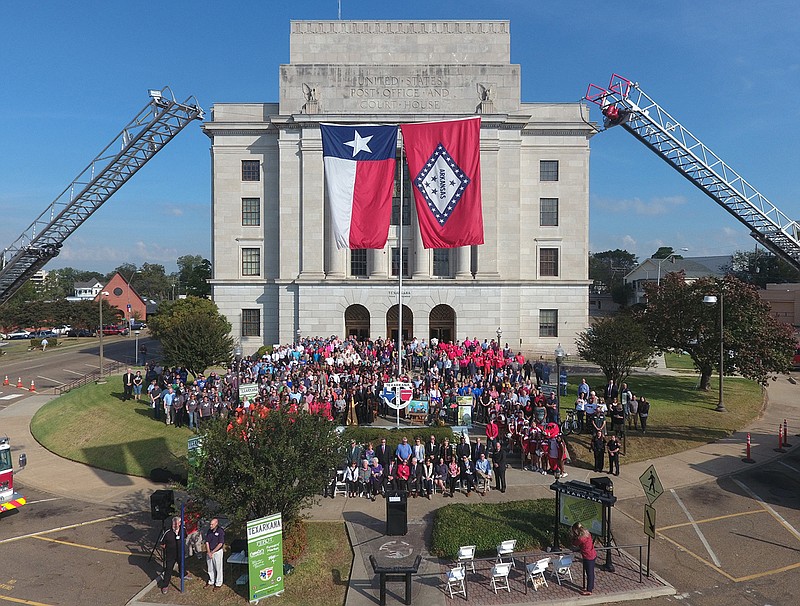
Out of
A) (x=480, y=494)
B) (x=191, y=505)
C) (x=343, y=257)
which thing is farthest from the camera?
(x=343, y=257)

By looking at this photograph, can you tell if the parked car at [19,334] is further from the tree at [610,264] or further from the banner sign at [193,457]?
the tree at [610,264]

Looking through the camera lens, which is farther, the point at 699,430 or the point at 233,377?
the point at 233,377

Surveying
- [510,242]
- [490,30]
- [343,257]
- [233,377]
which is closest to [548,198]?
[510,242]

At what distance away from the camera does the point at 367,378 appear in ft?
87.8

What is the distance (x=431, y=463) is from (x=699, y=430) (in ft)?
48.7

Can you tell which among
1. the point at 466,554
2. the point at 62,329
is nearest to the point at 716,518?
the point at 466,554

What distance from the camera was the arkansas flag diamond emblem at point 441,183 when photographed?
2484cm

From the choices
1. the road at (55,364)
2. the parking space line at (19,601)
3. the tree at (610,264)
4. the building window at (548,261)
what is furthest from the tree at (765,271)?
the parking space line at (19,601)

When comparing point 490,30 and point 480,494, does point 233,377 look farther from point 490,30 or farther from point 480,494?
point 490,30

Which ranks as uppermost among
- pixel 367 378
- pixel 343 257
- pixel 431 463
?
pixel 343 257

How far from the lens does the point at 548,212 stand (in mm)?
47688

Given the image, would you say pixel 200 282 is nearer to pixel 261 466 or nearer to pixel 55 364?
pixel 55 364

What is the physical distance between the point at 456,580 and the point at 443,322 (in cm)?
3337

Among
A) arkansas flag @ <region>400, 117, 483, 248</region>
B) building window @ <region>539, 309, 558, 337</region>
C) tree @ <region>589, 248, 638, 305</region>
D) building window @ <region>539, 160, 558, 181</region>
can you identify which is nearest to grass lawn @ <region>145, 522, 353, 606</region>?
arkansas flag @ <region>400, 117, 483, 248</region>
